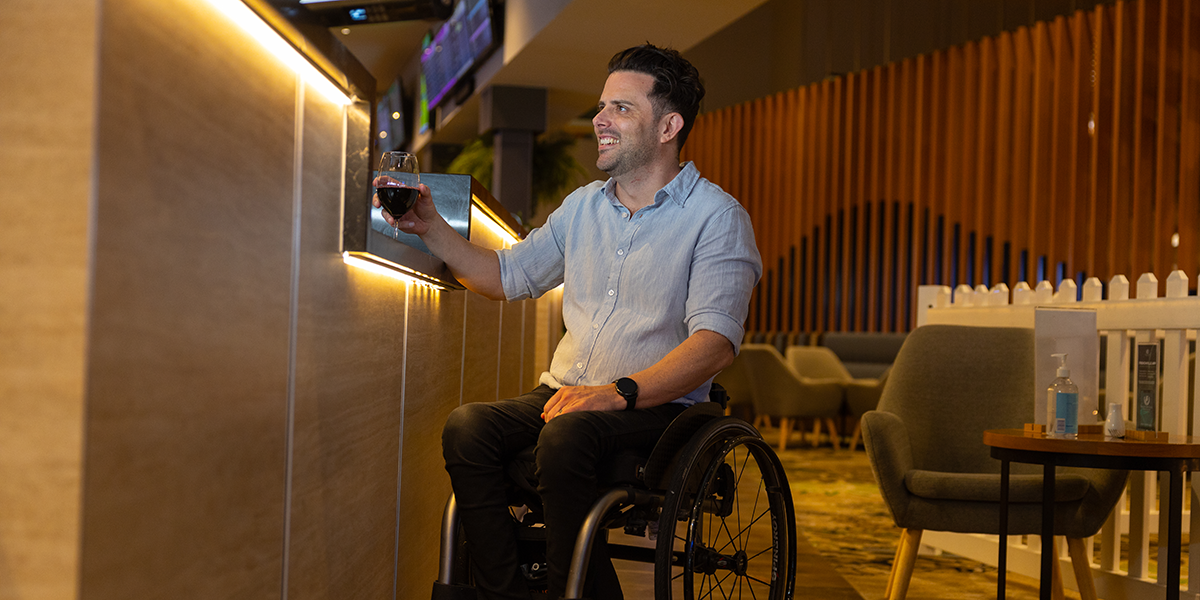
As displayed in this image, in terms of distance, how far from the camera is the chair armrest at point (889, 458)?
2.65 metres

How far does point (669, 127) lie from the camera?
1.91 meters

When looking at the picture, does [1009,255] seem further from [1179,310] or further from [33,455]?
[33,455]

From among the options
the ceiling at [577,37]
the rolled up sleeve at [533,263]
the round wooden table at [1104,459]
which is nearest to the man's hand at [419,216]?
the rolled up sleeve at [533,263]

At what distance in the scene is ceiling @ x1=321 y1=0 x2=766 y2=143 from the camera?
508cm

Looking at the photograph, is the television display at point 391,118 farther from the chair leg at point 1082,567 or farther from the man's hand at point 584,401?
the man's hand at point 584,401

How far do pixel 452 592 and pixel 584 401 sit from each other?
0.38 metres


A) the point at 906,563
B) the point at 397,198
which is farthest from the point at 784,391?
the point at 397,198

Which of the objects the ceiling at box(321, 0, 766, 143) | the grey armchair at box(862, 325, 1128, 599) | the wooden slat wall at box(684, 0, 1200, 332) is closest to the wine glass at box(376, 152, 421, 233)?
the grey armchair at box(862, 325, 1128, 599)

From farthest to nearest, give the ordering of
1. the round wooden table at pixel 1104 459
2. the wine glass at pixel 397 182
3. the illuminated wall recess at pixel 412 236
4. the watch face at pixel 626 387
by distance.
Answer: the round wooden table at pixel 1104 459
the watch face at pixel 626 387
the wine glass at pixel 397 182
the illuminated wall recess at pixel 412 236

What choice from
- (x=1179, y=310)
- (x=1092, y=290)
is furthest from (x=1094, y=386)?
(x=1092, y=290)

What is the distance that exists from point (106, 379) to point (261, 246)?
0.33m

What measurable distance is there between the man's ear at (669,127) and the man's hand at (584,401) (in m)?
0.56

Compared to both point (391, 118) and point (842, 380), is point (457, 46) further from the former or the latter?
point (842, 380)

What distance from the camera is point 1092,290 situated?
309cm
